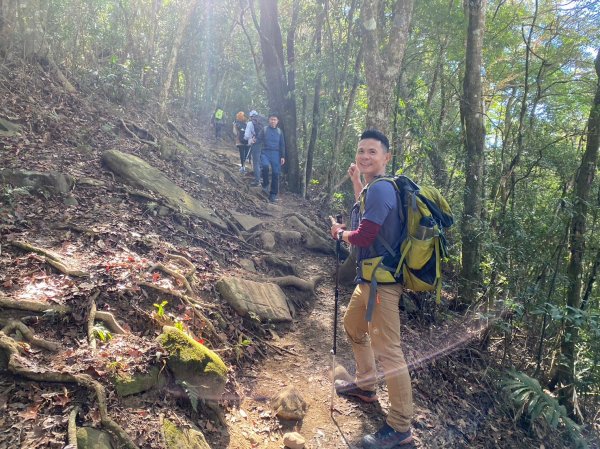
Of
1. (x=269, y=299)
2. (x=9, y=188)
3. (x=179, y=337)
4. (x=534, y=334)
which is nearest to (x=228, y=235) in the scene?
(x=269, y=299)

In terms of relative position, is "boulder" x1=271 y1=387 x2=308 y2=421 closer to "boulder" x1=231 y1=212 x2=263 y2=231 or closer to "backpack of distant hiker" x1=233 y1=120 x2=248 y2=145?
"boulder" x1=231 y1=212 x2=263 y2=231

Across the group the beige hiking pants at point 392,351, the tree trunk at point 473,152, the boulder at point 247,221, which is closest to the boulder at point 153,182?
the boulder at point 247,221

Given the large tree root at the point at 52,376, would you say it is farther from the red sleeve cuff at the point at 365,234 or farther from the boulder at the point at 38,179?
the boulder at the point at 38,179

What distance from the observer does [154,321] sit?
4617 millimetres

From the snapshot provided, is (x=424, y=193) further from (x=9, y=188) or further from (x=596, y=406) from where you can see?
(x=9, y=188)

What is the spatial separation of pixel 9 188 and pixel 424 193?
5821 mm

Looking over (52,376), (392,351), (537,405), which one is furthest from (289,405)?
(537,405)

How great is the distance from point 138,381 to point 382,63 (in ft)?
22.0

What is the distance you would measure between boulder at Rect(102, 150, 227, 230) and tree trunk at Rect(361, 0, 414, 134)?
3721 mm

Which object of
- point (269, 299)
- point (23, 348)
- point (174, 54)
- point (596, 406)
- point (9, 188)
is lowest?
point (596, 406)

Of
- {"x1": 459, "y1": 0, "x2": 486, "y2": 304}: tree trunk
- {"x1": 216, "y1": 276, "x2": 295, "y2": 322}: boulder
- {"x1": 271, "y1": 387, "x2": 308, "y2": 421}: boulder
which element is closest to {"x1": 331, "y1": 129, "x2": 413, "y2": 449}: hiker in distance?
{"x1": 271, "y1": 387, "x2": 308, "y2": 421}: boulder

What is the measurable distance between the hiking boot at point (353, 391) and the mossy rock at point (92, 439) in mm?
2578

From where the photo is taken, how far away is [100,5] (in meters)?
15.9

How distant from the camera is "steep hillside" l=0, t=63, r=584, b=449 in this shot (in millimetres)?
3385
